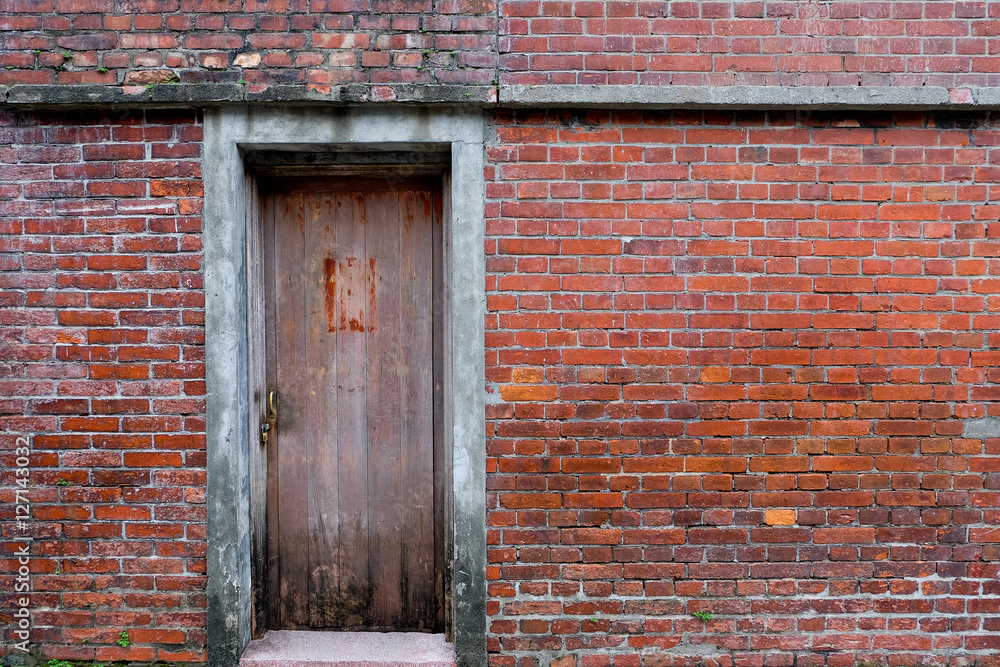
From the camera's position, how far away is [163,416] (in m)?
2.60

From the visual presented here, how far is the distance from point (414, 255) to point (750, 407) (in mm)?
1782

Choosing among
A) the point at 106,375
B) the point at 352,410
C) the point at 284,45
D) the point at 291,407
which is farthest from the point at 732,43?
the point at 106,375

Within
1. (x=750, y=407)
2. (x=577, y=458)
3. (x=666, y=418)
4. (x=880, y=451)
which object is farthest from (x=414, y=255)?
(x=880, y=451)

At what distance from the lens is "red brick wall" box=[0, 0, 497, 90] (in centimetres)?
250

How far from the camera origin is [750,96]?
2.48 m

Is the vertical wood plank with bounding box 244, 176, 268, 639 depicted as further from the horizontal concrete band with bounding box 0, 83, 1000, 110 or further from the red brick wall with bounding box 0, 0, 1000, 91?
the red brick wall with bounding box 0, 0, 1000, 91

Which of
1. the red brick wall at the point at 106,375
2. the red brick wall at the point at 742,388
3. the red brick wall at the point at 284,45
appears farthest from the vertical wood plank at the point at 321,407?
the red brick wall at the point at 742,388

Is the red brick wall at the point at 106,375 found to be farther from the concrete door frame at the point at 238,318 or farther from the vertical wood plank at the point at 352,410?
the vertical wood plank at the point at 352,410

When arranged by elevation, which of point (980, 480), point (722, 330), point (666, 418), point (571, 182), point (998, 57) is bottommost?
point (980, 480)

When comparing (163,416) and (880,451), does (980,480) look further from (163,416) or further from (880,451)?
(163,416)

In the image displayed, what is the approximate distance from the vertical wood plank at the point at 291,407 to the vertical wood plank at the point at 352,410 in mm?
190

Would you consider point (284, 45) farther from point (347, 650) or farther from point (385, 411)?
point (347, 650)

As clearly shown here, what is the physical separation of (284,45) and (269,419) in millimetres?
1778

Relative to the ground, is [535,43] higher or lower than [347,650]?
higher
